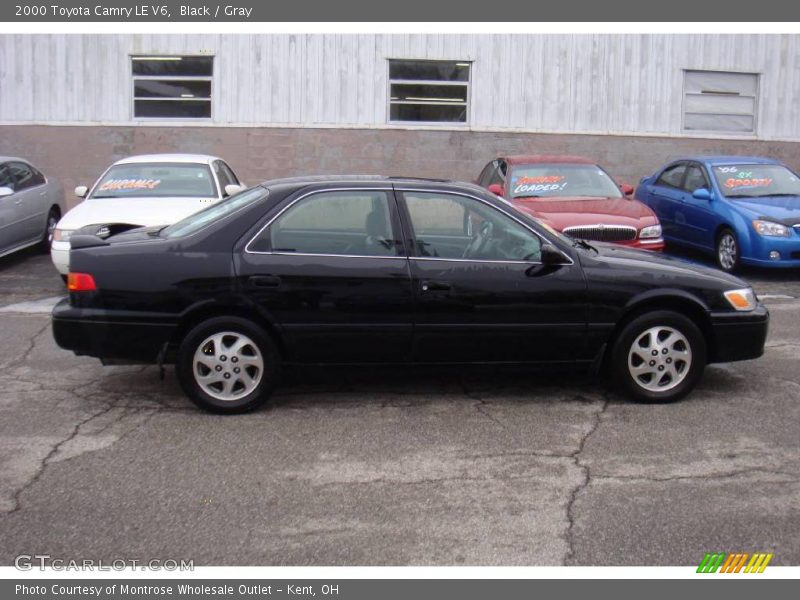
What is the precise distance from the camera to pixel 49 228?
14453 millimetres

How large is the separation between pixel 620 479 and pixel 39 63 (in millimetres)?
15604

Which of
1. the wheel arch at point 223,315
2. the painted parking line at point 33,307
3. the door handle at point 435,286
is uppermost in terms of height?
the door handle at point 435,286

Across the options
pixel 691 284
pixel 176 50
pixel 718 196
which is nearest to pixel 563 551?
pixel 691 284

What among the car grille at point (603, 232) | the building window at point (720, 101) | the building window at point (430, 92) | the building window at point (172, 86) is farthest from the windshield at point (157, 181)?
the building window at point (720, 101)

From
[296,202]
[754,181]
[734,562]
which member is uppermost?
[754,181]

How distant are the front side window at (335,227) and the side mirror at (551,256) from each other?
96cm

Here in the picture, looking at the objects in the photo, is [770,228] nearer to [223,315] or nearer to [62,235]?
[223,315]

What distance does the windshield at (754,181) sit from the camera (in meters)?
13.2

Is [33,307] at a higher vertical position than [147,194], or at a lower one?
lower

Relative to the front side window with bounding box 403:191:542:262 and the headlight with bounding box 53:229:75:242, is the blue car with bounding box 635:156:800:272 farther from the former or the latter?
the headlight with bounding box 53:229:75:242

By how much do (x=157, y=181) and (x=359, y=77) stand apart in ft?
23.3

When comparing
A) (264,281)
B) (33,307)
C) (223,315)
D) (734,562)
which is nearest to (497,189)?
(33,307)

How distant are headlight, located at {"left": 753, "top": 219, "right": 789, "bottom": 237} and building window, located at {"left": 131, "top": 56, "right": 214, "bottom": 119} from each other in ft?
33.8

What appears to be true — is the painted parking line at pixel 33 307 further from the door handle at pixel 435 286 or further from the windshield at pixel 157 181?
the door handle at pixel 435 286
